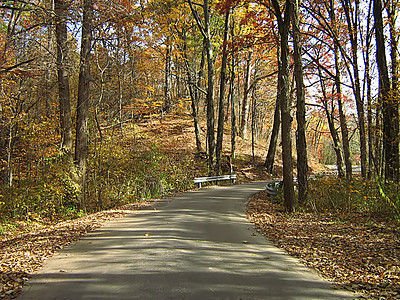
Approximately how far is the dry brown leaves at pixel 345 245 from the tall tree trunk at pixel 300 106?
5.62 ft

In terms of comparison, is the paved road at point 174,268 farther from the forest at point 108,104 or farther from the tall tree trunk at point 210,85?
the tall tree trunk at point 210,85

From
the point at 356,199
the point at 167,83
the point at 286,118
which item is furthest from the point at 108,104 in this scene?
the point at 167,83

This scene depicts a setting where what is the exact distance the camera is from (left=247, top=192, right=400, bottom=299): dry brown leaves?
489cm

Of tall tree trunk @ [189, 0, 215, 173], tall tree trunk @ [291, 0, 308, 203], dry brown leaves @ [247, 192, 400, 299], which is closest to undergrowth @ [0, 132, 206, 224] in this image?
tall tree trunk @ [189, 0, 215, 173]

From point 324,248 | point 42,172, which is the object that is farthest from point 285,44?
point 42,172

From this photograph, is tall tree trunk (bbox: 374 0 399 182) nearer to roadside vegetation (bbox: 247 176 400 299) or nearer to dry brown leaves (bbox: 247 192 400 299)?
roadside vegetation (bbox: 247 176 400 299)

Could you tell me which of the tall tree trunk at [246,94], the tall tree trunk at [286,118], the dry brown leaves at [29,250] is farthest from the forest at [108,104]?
the tall tree trunk at [246,94]

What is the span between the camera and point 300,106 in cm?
1198

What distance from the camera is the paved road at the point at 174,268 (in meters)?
4.35

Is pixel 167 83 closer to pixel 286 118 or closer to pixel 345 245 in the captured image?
pixel 286 118

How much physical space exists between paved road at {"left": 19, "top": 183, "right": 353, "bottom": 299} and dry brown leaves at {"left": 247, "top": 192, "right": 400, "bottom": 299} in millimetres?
437

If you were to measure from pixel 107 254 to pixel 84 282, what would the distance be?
138 centimetres

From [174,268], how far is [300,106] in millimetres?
8865

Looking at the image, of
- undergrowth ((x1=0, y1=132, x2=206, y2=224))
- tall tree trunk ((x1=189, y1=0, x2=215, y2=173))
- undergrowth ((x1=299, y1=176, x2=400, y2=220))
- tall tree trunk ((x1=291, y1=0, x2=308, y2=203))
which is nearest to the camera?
undergrowth ((x1=299, y1=176, x2=400, y2=220))
